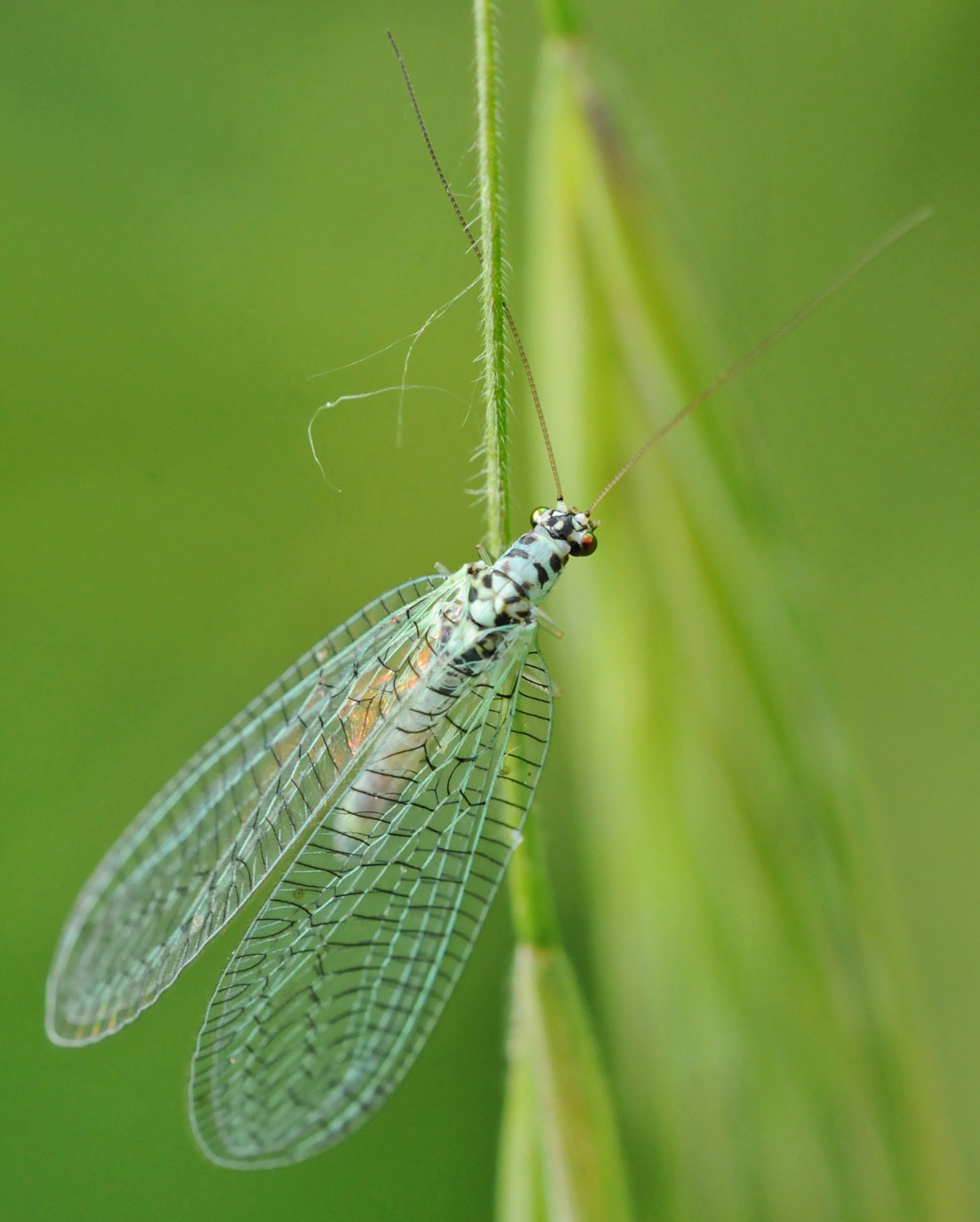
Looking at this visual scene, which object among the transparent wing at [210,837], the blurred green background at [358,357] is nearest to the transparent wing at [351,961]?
the transparent wing at [210,837]

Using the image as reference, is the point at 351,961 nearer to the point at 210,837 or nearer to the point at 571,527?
the point at 210,837

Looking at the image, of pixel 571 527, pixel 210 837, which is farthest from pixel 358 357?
pixel 210 837

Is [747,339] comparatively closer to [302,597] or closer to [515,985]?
[302,597]

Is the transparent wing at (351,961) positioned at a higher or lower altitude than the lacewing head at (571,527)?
lower

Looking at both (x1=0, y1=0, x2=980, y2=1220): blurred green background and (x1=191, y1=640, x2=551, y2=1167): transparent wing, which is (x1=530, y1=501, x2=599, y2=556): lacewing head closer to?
(x1=191, y1=640, x2=551, y2=1167): transparent wing

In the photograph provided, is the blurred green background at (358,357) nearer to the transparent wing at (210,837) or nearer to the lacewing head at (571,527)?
the transparent wing at (210,837)

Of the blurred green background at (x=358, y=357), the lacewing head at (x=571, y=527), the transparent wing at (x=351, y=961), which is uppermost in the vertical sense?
the blurred green background at (x=358, y=357)
